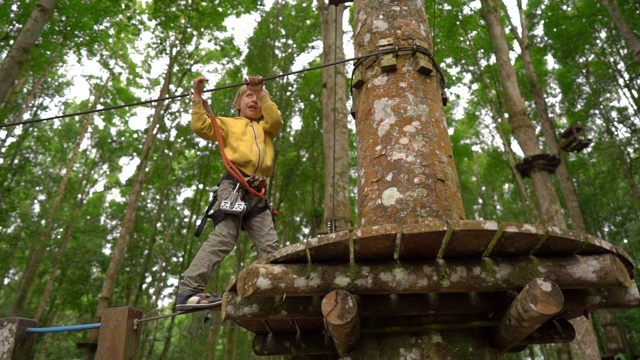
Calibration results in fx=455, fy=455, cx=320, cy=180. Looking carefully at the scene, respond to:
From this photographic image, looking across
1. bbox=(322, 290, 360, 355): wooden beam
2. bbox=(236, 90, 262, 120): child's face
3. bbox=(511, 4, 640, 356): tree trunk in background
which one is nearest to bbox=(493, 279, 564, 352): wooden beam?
bbox=(322, 290, 360, 355): wooden beam

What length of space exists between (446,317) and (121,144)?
17.1 m

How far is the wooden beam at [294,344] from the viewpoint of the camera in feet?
7.86

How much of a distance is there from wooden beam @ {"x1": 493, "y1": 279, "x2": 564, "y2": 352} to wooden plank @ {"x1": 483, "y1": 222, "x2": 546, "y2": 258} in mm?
Result: 139

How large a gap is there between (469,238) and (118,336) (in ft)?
7.16

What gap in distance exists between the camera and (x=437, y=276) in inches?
67.2

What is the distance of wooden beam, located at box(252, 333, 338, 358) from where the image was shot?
240cm

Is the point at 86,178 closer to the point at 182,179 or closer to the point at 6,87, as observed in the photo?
the point at 182,179

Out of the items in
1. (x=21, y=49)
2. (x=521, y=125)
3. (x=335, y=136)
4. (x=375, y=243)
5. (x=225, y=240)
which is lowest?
(x=375, y=243)

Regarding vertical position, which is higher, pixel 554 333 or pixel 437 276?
pixel 437 276

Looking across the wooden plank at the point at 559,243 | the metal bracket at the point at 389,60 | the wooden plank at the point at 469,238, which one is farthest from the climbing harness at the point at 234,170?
the wooden plank at the point at 559,243

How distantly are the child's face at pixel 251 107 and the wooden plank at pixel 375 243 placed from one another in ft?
6.92

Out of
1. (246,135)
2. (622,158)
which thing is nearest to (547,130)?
(622,158)

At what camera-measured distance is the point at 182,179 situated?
16.7 m

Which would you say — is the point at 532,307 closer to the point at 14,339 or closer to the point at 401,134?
the point at 401,134
